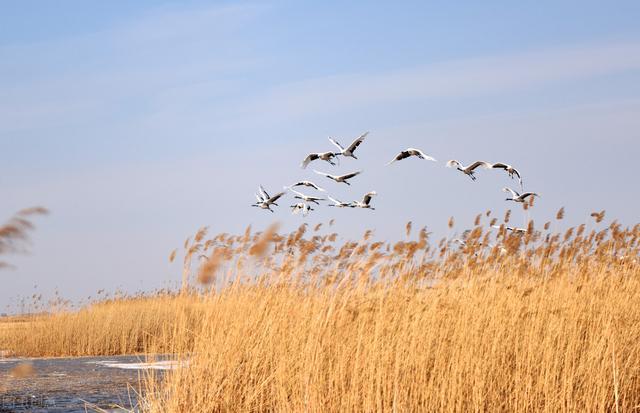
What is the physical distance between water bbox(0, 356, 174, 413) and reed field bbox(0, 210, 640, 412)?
0.66 metres

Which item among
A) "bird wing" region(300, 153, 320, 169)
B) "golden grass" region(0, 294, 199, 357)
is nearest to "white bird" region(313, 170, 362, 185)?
"bird wing" region(300, 153, 320, 169)

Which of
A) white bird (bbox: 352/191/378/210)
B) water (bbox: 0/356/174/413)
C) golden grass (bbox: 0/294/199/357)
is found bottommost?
water (bbox: 0/356/174/413)

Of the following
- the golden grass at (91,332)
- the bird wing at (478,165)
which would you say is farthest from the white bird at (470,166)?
the golden grass at (91,332)

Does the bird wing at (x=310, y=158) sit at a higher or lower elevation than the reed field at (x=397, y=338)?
higher

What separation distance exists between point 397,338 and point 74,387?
Result: 6271 mm

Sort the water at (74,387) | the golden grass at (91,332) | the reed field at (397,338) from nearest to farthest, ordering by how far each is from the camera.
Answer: the reed field at (397,338) < the water at (74,387) < the golden grass at (91,332)

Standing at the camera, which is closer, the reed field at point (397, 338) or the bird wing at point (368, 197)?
the reed field at point (397, 338)

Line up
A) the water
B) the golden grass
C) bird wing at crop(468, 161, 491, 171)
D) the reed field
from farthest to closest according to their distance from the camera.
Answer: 1. the golden grass
2. bird wing at crop(468, 161, 491, 171)
3. the water
4. the reed field

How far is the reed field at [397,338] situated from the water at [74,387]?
664 millimetres

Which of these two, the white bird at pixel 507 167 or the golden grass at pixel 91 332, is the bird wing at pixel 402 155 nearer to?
the white bird at pixel 507 167

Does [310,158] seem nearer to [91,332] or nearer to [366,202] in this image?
[366,202]

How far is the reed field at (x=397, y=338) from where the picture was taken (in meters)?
6.71

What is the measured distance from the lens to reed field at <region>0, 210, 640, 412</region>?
22.0ft

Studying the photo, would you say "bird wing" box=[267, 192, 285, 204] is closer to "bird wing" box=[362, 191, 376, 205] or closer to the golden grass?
"bird wing" box=[362, 191, 376, 205]
